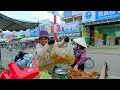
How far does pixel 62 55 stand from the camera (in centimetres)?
264

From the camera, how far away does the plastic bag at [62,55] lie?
102 inches

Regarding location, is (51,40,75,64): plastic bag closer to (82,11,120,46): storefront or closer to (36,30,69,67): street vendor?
(36,30,69,67): street vendor

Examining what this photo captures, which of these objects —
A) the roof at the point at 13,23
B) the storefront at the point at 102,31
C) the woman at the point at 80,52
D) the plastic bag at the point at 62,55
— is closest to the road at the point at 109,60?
the woman at the point at 80,52

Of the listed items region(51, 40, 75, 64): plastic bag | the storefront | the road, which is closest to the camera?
region(51, 40, 75, 64): plastic bag

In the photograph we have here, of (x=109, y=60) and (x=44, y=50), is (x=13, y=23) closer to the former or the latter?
(x=44, y=50)

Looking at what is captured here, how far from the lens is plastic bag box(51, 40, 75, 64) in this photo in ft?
8.54

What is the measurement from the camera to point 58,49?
262 cm

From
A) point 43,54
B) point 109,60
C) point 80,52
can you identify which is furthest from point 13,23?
point 109,60

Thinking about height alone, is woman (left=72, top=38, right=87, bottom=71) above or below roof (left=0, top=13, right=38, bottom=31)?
below

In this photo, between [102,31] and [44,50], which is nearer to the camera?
[44,50]

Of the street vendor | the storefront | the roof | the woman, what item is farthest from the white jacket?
the storefront
